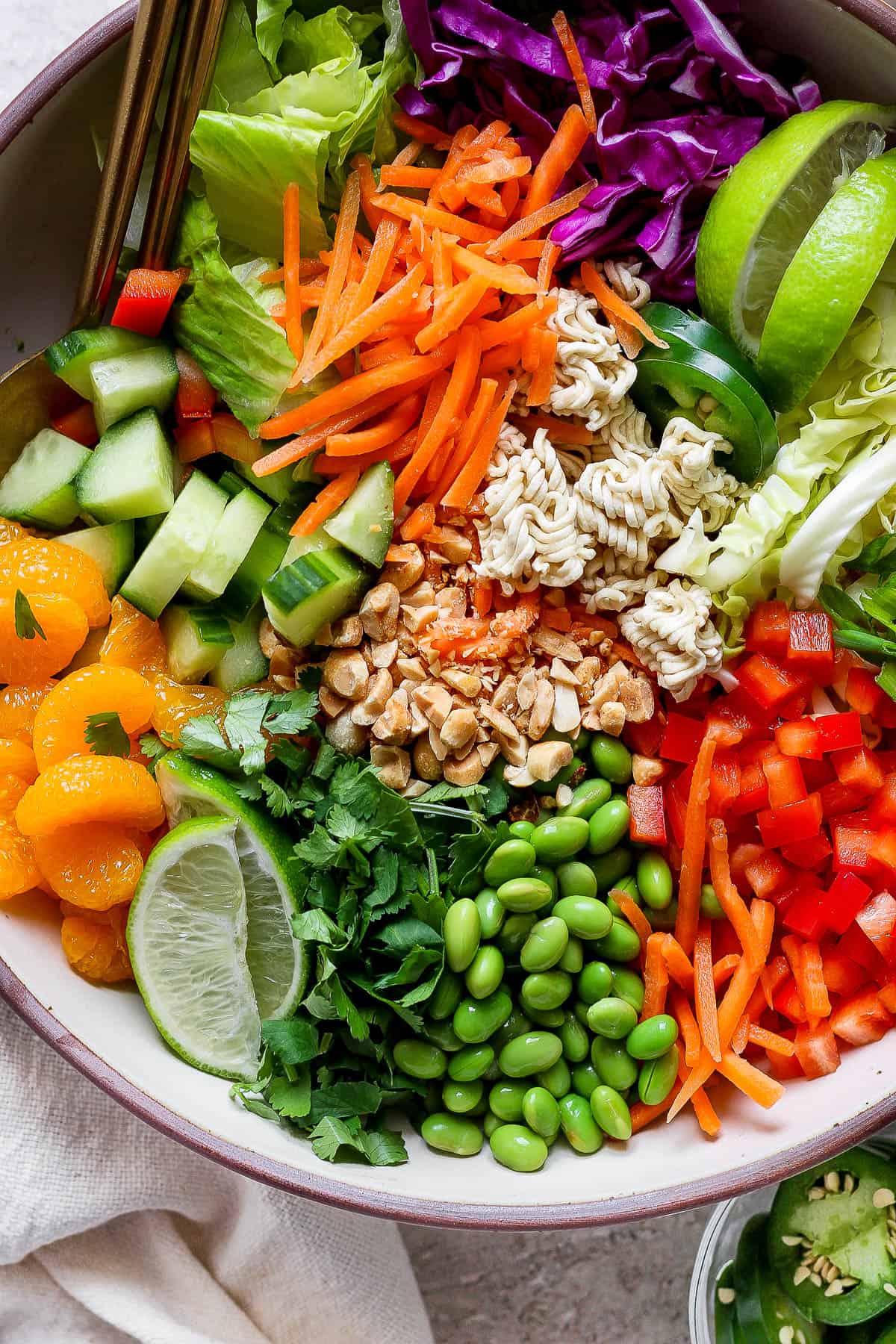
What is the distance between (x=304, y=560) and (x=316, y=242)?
743 millimetres

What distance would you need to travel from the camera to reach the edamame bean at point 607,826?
244 centimetres

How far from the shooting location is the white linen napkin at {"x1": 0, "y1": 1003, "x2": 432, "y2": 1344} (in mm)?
2684

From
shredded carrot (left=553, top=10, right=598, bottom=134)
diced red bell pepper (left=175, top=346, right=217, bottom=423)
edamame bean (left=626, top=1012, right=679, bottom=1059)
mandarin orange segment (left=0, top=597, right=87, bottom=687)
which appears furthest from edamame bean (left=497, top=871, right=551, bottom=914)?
shredded carrot (left=553, top=10, right=598, bottom=134)

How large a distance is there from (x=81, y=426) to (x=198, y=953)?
4.12 ft

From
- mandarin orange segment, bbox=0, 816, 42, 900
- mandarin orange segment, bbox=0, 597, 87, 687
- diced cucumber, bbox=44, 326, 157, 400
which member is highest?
diced cucumber, bbox=44, 326, 157, 400

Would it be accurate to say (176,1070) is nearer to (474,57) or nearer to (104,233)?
(104,233)

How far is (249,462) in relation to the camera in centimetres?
260

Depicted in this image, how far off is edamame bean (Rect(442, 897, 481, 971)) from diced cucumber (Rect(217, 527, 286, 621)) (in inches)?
33.3

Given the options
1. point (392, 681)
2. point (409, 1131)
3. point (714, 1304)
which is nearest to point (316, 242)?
point (392, 681)

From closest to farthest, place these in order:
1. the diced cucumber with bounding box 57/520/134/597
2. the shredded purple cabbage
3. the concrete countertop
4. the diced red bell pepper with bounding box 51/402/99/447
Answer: the shredded purple cabbage, the diced cucumber with bounding box 57/520/134/597, the diced red bell pepper with bounding box 51/402/99/447, the concrete countertop

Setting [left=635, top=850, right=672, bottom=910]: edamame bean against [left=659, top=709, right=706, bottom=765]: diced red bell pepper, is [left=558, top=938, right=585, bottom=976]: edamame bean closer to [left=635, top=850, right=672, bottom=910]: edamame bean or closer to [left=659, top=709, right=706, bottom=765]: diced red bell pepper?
[left=635, top=850, right=672, bottom=910]: edamame bean

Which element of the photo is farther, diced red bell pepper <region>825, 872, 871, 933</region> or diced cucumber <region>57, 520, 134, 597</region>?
diced cucumber <region>57, 520, 134, 597</region>

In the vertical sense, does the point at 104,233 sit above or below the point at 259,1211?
above

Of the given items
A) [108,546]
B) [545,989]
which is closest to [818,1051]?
[545,989]
